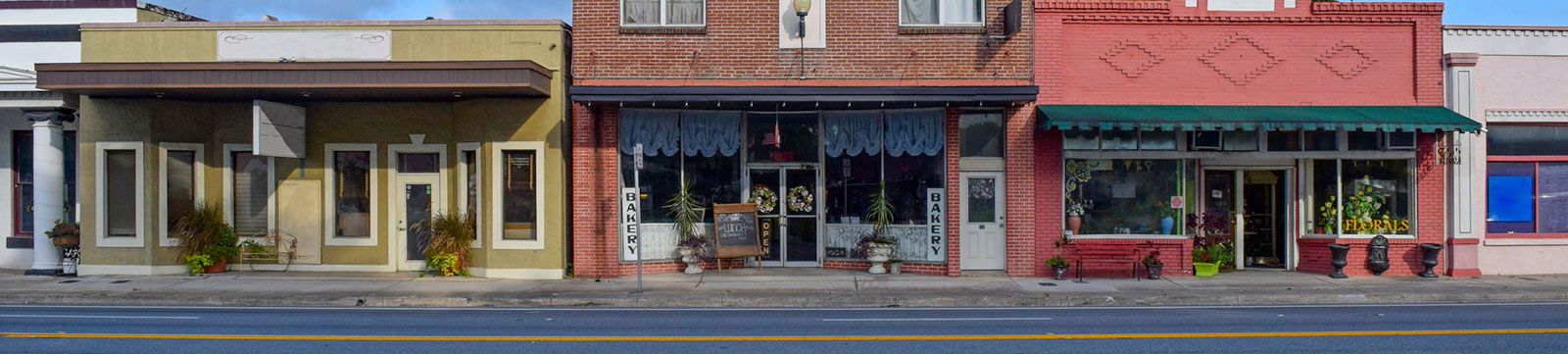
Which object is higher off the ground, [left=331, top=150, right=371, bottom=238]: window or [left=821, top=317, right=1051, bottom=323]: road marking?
[left=331, top=150, right=371, bottom=238]: window

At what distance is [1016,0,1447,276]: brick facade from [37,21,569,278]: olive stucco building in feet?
25.6

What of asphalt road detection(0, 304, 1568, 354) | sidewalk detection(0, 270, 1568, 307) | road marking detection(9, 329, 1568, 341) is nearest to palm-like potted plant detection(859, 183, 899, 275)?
sidewalk detection(0, 270, 1568, 307)

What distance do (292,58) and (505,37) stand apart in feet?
10.8

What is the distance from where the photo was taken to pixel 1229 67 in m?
17.4

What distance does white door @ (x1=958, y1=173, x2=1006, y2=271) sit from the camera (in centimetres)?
1750

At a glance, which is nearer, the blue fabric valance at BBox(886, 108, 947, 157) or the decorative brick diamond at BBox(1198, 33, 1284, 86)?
the decorative brick diamond at BBox(1198, 33, 1284, 86)

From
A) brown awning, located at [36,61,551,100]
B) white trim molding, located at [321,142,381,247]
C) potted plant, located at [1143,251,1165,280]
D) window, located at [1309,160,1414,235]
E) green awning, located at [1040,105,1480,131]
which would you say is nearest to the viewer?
brown awning, located at [36,61,551,100]

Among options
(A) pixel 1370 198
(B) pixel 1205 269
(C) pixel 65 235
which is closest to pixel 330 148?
(C) pixel 65 235

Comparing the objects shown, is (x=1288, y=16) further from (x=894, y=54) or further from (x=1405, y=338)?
(x=1405, y=338)

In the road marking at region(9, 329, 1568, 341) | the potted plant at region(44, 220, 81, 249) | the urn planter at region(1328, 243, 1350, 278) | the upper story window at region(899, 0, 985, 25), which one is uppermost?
the upper story window at region(899, 0, 985, 25)

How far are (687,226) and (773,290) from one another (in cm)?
288

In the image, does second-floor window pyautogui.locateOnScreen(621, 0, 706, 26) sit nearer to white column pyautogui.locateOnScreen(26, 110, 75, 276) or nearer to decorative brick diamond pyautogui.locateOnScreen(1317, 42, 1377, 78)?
white column pyautogui.locateOnScreen(26, 110, 75, 276)

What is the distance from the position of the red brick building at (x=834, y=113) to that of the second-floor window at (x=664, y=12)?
2 centimetres

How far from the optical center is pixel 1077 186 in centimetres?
1759
